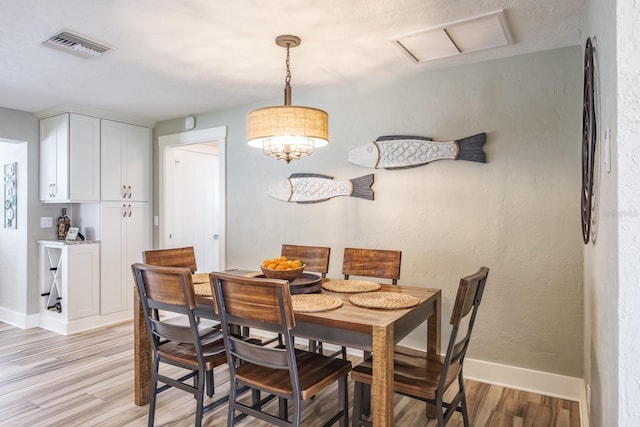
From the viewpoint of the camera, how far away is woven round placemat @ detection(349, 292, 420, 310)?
6.59 feet

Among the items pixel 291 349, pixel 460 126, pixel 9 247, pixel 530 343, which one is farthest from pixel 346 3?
pixel 9 247

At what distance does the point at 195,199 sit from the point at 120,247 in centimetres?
115

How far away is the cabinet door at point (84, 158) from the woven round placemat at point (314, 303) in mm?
3128

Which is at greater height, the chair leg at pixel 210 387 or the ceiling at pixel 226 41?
the ceiling at pixel 226 41

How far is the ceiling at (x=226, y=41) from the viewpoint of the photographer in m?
2.17

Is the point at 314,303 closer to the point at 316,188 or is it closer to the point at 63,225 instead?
the point at 316,188

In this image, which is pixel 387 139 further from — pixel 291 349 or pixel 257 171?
pixel 291 349

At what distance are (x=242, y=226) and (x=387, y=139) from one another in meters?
1.79

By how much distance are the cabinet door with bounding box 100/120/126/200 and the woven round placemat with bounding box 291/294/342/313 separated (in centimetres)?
319

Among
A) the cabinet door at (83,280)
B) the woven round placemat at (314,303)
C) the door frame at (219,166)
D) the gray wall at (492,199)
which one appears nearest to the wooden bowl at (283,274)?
the woven round placemat at (314,303)

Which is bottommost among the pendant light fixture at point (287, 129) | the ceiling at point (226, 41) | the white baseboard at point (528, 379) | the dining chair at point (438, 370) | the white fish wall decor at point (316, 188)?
the white baseboard at point (528, 379)

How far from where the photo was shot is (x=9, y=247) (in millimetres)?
4562

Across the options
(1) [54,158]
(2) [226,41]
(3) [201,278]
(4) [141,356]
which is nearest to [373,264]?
(3) [201,278]

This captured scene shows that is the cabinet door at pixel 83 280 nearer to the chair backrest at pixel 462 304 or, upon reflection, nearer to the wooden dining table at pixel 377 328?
the wooden dining table at pixel 377 328
